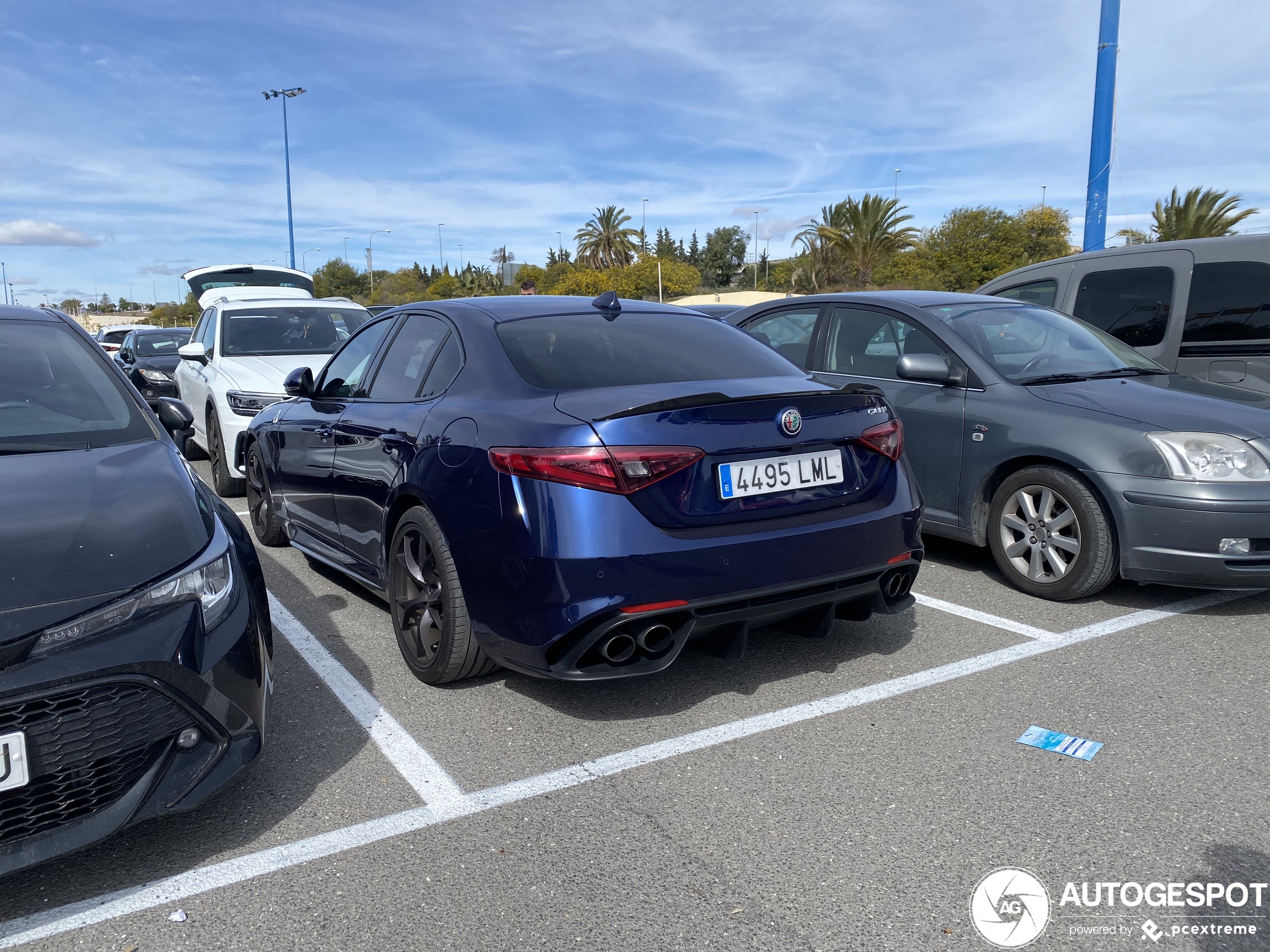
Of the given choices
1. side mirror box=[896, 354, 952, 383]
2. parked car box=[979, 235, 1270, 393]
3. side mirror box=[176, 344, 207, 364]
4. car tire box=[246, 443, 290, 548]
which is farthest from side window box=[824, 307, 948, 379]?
side mirror box=[176, 344, 207, 364]

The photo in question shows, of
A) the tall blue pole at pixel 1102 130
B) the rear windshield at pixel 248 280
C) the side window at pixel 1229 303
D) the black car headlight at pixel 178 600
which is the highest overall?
the tall blue pole at pixel 1102 130

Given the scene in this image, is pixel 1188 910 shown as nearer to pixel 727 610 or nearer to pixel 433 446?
pixel 727 610

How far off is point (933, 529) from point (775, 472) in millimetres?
2436

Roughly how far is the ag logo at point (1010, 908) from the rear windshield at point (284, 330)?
7122 mm

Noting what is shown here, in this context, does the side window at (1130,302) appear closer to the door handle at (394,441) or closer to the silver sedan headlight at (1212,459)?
the silver sedan headlight at (1212,459)

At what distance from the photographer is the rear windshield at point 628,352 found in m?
3.48

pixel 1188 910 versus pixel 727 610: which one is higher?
pixel 727 610

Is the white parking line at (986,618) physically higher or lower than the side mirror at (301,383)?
lower

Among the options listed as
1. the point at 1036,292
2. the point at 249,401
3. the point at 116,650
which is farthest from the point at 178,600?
the point at 1036,292

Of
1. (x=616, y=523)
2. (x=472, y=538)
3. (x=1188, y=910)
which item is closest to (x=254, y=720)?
(x=472, y=538)

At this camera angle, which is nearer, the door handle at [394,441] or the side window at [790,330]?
the door handle at [394,441]

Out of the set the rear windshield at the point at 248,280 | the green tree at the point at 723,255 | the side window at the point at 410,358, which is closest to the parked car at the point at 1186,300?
the side window at the point at 410,358

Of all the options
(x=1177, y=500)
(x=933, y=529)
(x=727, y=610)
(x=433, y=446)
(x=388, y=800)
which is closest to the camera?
(x=388, y=800)

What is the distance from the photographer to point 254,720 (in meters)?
2.65
